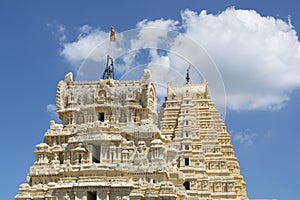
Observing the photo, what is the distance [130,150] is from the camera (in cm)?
9600

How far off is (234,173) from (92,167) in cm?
2863

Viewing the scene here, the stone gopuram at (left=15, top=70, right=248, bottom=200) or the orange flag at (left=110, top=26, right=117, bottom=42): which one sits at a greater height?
the orange flag at (left=110, top=26, right=117, bottom=42)

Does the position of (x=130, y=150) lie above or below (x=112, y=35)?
below

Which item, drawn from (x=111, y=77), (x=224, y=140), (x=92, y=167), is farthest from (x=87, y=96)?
(x=224, y=140)

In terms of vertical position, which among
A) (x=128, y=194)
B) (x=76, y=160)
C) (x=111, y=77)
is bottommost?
(x=128, y=194)

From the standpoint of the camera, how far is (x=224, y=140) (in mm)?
113125

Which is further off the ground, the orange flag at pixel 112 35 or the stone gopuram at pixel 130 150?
the orange flag at pixel 112 35

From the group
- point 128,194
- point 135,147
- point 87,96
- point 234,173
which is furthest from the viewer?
point 234,173

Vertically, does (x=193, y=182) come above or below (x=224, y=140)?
below

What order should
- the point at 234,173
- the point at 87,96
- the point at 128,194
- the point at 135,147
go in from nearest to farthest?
1. the point at 128,194
2. the point at 135,147
3. the point at 87,96
4. the point at 234,173

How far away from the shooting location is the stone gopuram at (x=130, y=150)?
92.8 meters

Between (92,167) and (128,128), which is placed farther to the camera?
(128,128)

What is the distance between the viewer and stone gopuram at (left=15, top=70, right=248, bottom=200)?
92812 mm

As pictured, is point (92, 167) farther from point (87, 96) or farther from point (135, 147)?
point (87, 96)
